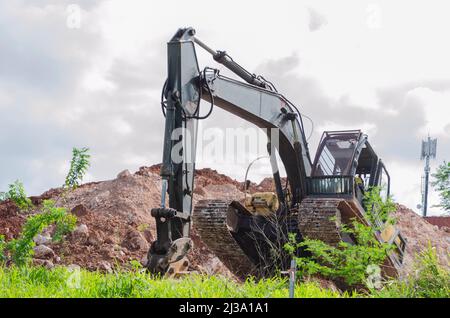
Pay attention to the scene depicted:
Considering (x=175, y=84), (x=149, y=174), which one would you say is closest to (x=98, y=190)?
(x=149, y=174)

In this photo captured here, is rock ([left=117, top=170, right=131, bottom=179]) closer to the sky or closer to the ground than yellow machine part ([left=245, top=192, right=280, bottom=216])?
closer to the sky

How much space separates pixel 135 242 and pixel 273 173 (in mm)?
4002

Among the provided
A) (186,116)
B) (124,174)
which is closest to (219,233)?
(186,116)

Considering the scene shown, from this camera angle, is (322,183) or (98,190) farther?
(98,190)

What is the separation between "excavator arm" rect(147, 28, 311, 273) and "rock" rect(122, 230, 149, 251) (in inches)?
154

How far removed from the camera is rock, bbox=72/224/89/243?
1378cm

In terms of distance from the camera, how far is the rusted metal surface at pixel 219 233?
11000 mm

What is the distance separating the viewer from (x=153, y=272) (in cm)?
789

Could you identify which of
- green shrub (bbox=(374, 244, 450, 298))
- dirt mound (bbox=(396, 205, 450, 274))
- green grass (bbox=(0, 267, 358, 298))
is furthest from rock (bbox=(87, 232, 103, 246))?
dirt mound (bbox=(396, 205, 450, 274))

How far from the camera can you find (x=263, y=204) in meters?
11.6

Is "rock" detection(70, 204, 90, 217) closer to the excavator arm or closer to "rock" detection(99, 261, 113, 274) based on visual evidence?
"rock" detection(99, 261, 113, 274)

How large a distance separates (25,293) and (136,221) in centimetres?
899

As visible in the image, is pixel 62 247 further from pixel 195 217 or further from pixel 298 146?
pixel 298 146

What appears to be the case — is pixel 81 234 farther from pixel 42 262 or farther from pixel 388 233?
pixel 388 233
